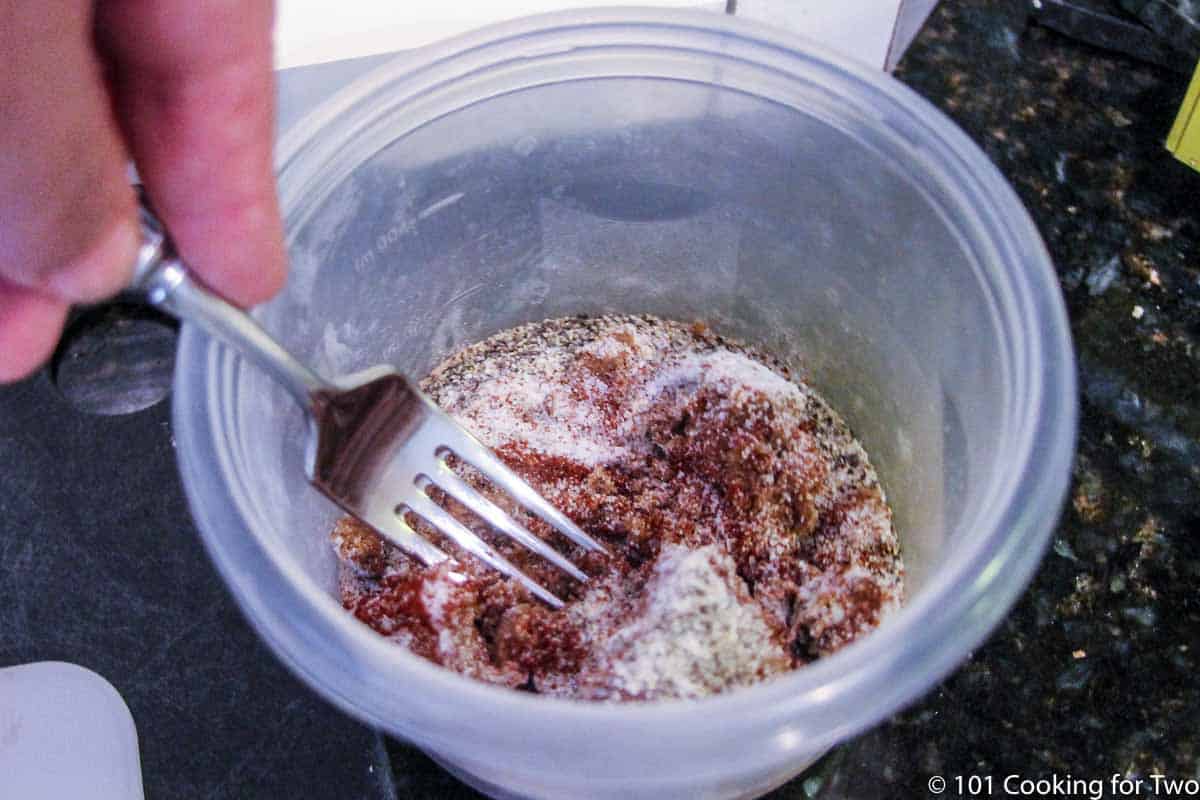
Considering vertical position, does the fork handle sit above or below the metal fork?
above

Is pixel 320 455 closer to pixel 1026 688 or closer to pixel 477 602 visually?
pixel 477 602

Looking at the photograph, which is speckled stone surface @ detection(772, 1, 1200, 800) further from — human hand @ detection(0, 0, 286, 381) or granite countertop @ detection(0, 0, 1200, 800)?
human hand @ detection(0, 0, 286, 381)

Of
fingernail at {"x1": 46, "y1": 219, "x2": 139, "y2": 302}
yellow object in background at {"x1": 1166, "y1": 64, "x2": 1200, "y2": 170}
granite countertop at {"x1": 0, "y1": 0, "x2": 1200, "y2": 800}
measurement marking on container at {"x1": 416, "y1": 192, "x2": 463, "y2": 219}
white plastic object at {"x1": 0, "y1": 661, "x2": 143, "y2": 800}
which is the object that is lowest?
white plastic object at {"x1": 0, "y1": 661, "x2": 143, "y2": 800}

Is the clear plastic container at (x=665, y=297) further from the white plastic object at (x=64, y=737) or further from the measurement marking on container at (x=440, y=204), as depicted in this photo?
the white plastic object at (x=64, y=737)

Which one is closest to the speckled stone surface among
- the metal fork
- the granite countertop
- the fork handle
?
the granite countertop

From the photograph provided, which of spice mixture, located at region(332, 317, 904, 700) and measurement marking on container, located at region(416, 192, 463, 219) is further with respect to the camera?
measurement marking on container, located at region(416, 192, 463, 219)

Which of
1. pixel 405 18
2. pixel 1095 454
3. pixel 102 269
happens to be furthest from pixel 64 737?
pixel 1095 454

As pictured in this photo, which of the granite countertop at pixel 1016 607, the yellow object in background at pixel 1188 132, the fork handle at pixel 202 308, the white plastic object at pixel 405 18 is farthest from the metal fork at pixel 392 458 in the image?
the yellow object in background at pixel 1188 132
